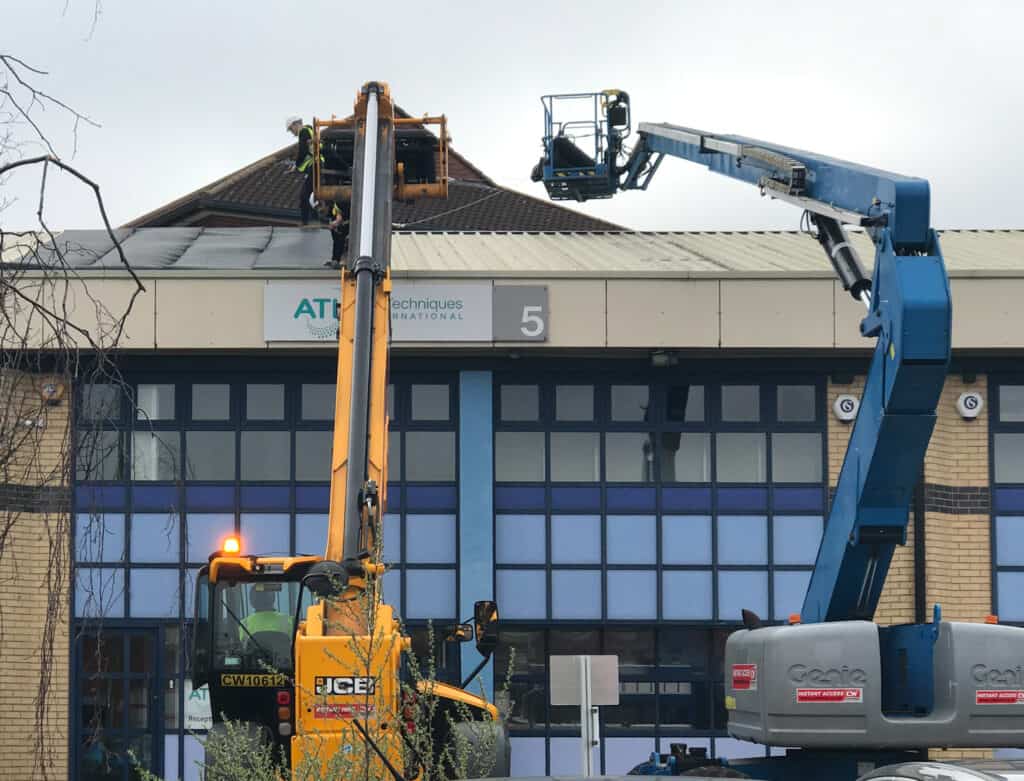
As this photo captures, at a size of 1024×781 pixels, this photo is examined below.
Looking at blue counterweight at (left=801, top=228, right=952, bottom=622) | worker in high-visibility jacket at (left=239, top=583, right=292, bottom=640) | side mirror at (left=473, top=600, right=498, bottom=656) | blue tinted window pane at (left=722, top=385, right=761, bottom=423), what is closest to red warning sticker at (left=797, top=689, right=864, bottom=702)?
blue counterweight at (left=801, top=228, right=952, bottom=622)

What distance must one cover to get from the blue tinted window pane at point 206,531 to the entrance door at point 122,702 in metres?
1.15

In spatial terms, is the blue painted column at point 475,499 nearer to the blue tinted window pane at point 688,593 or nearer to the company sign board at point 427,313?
the company sign board at point 427,313

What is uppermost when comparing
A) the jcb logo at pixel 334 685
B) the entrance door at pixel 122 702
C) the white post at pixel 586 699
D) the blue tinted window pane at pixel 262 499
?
the blue tinted window pane at pixel 262 499

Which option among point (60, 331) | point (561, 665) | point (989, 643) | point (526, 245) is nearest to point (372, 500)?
point (561, 665)

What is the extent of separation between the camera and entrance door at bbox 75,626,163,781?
21.4 meters

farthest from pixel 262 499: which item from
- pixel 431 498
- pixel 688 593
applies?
pixel 688 593

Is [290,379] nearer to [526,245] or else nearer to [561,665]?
[526,245]

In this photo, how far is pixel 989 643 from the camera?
12.5 metres

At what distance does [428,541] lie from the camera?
22.1 m

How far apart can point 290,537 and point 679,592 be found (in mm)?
5213

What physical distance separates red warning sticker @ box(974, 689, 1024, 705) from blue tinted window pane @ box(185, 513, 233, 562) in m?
11.9

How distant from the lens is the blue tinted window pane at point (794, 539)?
73.1 feet

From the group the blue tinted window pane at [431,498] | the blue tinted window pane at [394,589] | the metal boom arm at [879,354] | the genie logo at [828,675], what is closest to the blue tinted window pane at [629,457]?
the blue tinted window pane at [431,498]

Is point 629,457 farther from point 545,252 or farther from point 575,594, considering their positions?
point 545,252
